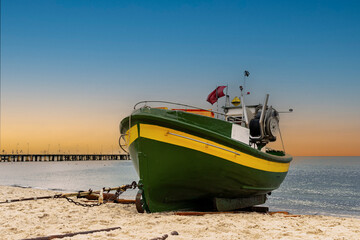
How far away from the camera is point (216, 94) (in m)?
10.9

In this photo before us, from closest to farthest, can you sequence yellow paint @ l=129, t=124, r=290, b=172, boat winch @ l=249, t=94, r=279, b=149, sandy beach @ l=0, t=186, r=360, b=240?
1. sandy beach @ l=0, t=186, r=360, b=240
2. yellow paint @ l=129, t=124, r=290, b=172
3. boat winch @ l=249, t=94, r=279, b=149

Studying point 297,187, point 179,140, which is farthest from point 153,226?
point 297,187

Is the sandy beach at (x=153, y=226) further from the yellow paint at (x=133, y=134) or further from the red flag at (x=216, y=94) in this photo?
the red flag at (x=216, y=94)

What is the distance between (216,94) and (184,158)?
364cm

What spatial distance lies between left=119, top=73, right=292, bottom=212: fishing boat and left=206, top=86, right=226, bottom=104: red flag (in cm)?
195

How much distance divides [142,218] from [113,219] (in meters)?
0.70

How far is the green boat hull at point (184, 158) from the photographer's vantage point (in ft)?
25.8

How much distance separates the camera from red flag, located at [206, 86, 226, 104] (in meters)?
10.8

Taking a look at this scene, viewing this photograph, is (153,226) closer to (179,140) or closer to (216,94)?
(179,140)

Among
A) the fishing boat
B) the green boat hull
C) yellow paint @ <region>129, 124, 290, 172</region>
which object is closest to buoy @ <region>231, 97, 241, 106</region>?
the fishing boat

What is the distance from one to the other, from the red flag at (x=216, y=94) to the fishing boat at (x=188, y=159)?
6.39 feet

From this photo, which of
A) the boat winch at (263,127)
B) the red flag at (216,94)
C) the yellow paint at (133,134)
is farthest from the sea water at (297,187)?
the yellow paint at (133,134)

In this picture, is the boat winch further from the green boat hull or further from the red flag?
the green boat hull

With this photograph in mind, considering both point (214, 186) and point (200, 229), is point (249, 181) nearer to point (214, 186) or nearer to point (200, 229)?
point (214, 186)
